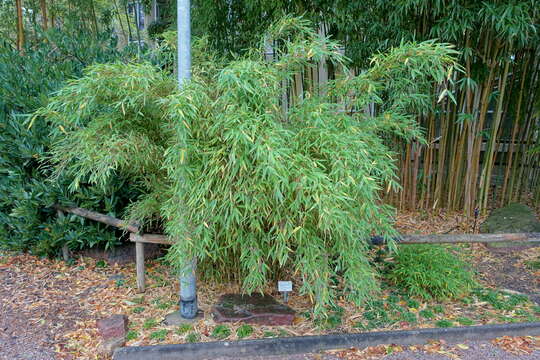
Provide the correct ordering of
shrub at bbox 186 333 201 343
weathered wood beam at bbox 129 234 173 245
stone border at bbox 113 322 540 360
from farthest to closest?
1. weathered wood beam at bbox 129 234 173 245
2. shrub at bbox 186 333 201 343
3. stone border at bbox 113 322 540 360

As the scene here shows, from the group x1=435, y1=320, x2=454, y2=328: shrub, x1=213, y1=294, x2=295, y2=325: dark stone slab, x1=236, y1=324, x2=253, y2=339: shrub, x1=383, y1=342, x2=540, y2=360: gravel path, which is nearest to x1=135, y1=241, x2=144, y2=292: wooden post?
x1=213, y1=294, x2=295, y2=325: dark stone slab

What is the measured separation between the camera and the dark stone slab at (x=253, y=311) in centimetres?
239

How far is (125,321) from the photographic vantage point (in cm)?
235

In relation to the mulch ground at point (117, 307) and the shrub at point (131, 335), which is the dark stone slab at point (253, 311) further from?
the shrub at point (131, 335)

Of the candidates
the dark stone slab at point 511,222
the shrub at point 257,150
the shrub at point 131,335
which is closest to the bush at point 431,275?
the shrub at point 257,150

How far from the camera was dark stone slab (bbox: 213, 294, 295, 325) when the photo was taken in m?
2.39

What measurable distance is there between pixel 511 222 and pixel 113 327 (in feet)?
11.2

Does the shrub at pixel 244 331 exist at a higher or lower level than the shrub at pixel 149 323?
higher

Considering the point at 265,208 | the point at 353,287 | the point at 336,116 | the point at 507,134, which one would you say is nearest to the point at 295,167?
the point at 265,208

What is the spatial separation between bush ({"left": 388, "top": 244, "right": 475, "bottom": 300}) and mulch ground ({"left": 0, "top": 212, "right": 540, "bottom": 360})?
9cm

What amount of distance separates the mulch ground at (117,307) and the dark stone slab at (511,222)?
0.17 m

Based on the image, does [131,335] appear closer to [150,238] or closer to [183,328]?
[183,328]

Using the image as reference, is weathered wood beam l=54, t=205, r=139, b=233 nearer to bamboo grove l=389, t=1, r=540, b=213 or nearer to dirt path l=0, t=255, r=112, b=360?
dirt path l=0, t=255, r=112, b=360

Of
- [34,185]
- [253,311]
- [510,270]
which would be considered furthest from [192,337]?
[510,270]
